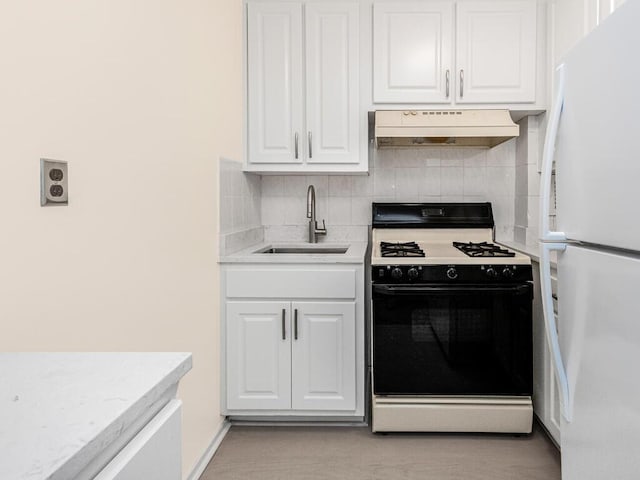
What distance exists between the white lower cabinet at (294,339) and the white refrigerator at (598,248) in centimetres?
118

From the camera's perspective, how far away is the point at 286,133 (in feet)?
9.58

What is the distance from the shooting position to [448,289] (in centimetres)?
242

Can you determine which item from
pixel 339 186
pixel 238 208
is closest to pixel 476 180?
pixel 339 186

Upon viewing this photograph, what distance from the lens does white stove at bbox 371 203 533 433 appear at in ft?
7.92

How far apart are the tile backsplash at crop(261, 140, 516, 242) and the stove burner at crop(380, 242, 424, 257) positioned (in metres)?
0.43

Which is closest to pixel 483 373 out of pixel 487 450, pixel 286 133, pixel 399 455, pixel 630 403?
pixel 487 450

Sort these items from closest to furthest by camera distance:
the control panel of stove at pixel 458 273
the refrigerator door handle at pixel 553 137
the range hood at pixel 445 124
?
1. the refrigerator door handle at pixel 553 137
2. the control panel of stove at pixel 458 273
3. the range hood at pixel 445 124

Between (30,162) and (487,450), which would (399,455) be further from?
(30,162)

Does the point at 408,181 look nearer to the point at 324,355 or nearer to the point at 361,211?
the point at 361,211

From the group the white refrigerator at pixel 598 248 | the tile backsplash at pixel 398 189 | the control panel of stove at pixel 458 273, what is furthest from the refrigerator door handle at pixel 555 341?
the tile backsplash at pixel 398 189

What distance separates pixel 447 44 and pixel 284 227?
141 centimetres

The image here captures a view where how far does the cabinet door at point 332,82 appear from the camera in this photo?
2.87m

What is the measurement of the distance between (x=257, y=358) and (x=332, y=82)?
4.92 ft

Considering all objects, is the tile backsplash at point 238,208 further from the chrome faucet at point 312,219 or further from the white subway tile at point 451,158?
the white subway tile at point 451,158
